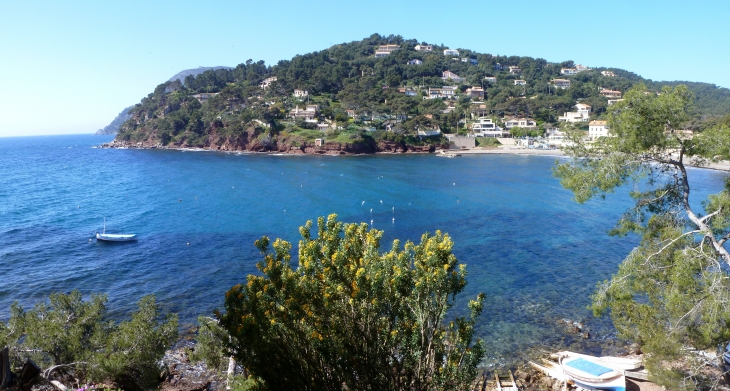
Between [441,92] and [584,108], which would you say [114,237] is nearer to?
[584,108]

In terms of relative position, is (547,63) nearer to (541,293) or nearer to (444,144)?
(444,144)

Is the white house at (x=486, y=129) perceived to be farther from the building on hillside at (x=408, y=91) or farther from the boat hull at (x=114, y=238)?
the boat hull at (x=114, y=238)

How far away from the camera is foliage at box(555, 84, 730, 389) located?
8.34 meters

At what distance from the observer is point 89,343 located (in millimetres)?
11977

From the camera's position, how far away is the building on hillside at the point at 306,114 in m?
97.7

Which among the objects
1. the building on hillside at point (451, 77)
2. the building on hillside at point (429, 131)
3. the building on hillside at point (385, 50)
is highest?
the building on hillside at point (385, 50)

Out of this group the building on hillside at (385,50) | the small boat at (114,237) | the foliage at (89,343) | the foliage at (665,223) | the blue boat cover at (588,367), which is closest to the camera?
the foliage at (665,223)

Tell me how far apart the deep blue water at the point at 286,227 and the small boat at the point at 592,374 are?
→ 2.61 metres

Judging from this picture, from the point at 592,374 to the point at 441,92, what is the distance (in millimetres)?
121810

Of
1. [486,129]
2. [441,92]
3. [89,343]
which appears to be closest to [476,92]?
[441,92]

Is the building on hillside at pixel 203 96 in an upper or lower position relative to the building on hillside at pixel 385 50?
lower

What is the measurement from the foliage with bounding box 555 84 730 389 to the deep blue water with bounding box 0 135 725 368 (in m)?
9.06

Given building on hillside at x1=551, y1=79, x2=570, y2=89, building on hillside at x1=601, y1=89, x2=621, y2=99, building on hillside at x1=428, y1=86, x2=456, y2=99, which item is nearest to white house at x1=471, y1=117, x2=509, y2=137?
building on hillside at x1=428, y1=86, x2=456, y2=99

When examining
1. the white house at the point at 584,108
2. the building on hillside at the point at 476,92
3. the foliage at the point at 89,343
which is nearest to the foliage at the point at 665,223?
the foliage at the point at 89,343
